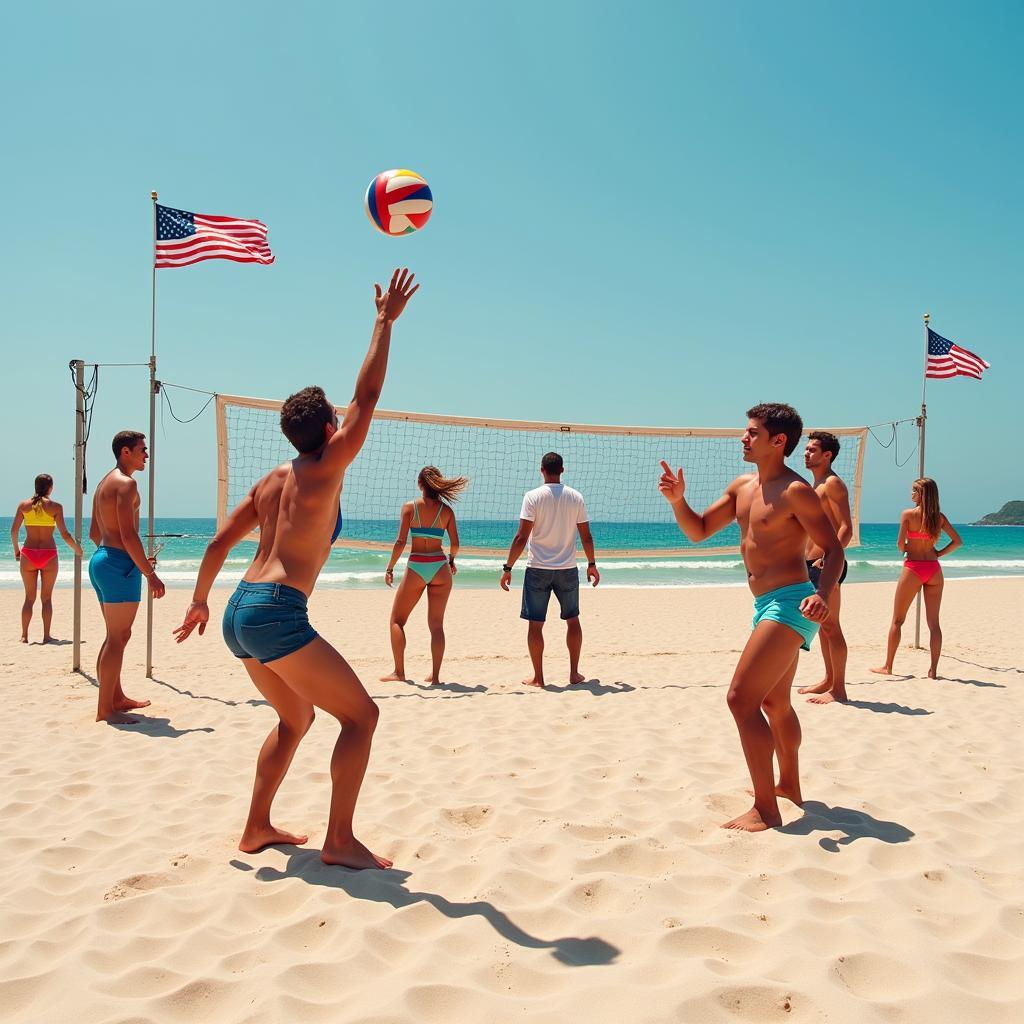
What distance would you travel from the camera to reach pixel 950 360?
8.48 meters

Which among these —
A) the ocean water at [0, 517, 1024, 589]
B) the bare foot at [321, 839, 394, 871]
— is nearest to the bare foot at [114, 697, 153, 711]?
the bare foot at [321, 839, 394, 871]

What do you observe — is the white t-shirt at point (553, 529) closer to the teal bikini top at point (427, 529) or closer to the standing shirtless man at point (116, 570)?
the teal bikini top at point (427, 529)

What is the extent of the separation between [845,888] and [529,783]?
1447mm

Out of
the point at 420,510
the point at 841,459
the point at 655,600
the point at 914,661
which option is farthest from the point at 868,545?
the point at 420,510

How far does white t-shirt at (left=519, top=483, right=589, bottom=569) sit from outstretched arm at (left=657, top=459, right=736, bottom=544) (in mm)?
2548

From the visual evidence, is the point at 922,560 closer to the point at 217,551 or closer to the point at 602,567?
the point at 217,551

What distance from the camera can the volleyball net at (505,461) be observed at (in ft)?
27.0

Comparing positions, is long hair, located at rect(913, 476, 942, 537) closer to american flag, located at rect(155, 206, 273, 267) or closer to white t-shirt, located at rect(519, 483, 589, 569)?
white t-shirt, located at rect(519, 483, 589, 569)

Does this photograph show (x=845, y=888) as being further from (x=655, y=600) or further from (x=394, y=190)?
(x=655, y=600)

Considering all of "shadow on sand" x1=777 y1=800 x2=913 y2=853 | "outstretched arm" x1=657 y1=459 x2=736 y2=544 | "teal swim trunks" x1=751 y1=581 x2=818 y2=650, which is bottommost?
"shadow on sand" x1=777 y1=800 x2=913 y2=853

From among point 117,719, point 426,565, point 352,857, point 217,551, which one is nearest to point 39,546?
point 117,719

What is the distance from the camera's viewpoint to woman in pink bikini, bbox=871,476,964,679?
21.4ft

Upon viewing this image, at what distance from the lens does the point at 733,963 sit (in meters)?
2.02

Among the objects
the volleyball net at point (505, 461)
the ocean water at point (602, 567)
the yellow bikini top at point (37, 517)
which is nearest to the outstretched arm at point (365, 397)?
the volleyball net at point (505, 461)
